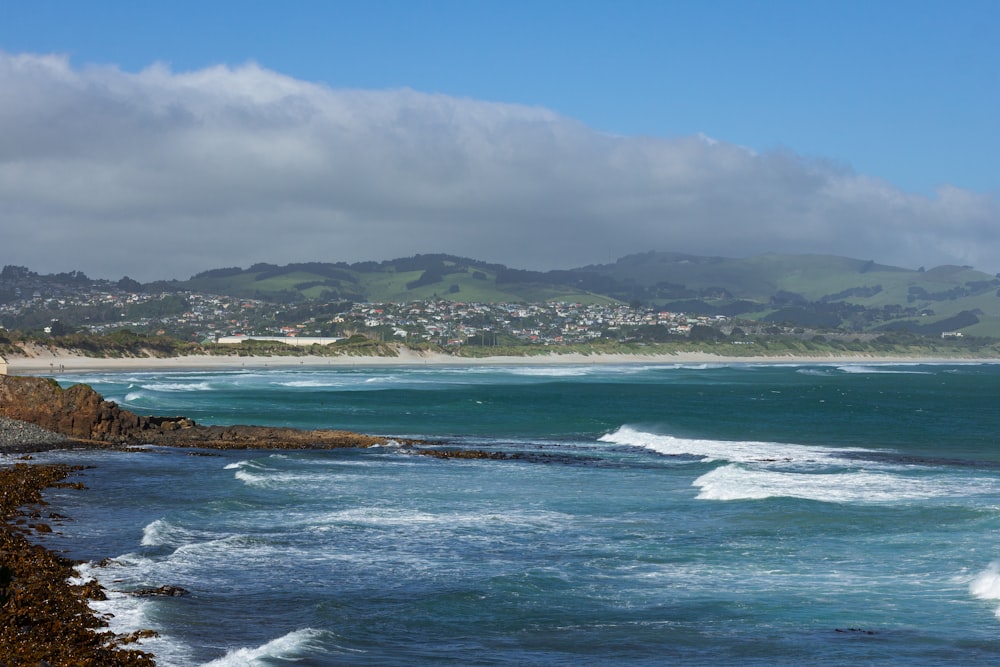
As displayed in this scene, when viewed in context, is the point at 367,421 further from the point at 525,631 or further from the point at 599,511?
the point at 525,631

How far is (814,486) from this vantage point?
35031 mm

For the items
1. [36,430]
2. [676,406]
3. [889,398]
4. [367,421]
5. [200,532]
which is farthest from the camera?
[889,398]

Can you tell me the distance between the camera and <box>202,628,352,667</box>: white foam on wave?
16.4m

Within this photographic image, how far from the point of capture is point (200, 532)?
26.5 meters

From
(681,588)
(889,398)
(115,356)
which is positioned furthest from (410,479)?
(115,356)

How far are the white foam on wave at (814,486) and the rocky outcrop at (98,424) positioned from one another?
1766 cm

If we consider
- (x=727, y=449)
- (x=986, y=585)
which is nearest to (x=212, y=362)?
(x=727, y=449)

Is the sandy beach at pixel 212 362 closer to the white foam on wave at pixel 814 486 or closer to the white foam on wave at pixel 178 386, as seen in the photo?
the white foam on wave at pixel 178 386

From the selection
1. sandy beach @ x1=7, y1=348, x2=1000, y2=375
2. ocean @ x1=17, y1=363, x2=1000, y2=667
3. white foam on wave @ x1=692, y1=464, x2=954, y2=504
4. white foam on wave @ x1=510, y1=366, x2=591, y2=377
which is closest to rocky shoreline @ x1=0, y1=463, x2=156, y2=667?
ocean @ x1=17, y1=363, x2=1000, y2=667

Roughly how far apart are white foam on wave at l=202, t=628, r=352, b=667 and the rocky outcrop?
98.7 feet

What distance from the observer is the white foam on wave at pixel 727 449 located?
44.7 m

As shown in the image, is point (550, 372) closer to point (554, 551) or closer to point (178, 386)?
point (178, 386)

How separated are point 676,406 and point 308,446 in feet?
129

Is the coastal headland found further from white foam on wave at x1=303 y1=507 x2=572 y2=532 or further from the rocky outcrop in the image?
white foam on wave at x1=303 y1=507 x2=572 y2=532
